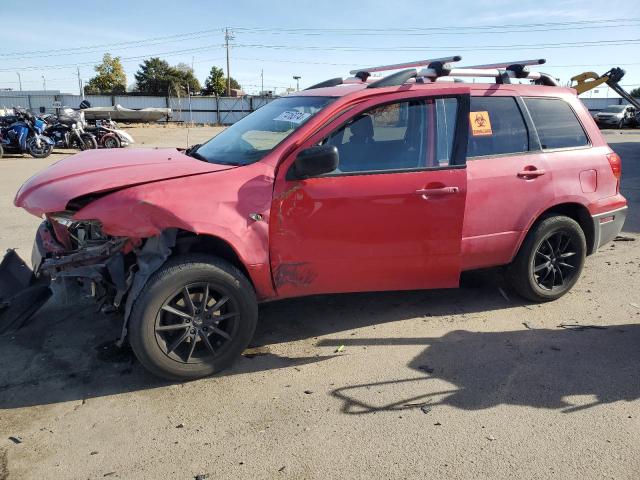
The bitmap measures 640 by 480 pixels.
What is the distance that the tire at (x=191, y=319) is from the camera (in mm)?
3143

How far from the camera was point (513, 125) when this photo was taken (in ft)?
14.0

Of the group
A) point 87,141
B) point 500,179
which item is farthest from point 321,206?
point 87,141

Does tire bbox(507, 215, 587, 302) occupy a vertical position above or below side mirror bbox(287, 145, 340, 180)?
below

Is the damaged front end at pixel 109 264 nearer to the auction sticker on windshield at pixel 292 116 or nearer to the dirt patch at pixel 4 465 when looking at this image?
the dirt patch at pixel 4 465

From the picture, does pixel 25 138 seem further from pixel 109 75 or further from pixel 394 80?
pixel 109 75

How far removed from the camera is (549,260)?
454 cm

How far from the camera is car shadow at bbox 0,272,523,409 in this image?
10.7ft

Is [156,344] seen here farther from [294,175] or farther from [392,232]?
[392,232]

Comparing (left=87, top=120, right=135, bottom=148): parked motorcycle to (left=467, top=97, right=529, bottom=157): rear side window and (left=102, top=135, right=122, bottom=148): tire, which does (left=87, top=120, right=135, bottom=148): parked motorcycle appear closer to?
(left=102, top=135, right=122, bottom=148): tire

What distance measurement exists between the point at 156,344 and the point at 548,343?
112 inches

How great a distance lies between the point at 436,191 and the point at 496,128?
94cm

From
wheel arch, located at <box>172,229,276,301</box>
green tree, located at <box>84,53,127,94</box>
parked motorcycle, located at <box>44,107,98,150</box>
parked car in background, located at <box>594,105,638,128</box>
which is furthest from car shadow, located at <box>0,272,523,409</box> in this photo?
green tree, located at <box>84,53,127,94</box>

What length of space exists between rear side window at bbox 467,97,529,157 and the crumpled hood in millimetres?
1996

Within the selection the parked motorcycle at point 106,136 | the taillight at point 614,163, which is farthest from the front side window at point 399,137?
the parked motorcycle at point 106,136
